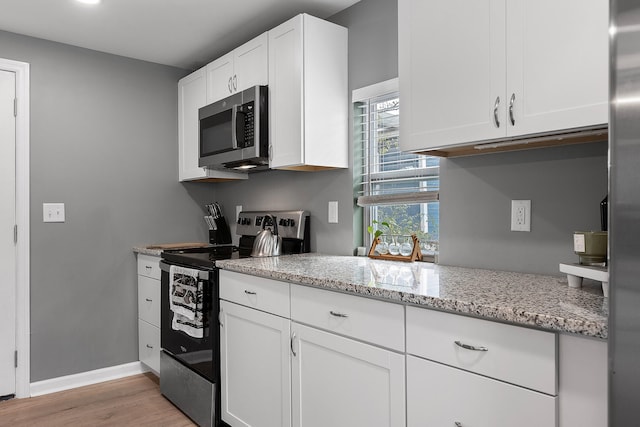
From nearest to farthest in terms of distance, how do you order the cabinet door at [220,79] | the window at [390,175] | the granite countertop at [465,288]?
the granite countertop at [465,288] → the window at [390,175] → the cabinet door at [220,79]

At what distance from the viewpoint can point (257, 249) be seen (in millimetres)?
2604

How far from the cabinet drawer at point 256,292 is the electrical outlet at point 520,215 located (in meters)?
0.97

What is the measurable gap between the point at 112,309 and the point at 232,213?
3.61 ft

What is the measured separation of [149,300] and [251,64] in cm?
174

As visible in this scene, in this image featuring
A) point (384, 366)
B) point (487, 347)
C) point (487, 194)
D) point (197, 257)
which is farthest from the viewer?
point (197, 257)

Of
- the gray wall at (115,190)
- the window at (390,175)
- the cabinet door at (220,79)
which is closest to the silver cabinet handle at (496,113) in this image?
the gray wall at (115,190)

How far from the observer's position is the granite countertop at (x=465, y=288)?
1.12 meters

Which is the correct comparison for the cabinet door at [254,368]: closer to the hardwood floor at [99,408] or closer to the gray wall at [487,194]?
the hardwood floor at [99,408]

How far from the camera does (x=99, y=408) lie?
272 centimetres

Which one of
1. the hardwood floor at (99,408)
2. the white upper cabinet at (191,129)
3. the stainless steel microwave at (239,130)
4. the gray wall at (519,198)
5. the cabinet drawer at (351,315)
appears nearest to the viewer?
the cabinet drawer at (351,315)

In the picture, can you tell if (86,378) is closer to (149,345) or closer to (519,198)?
(149,345)

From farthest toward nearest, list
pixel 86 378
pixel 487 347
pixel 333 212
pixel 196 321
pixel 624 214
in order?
pixel 86 378 < pixel 333 212 < pixel 196 321 < pixel 487 347 < pixel 624 214

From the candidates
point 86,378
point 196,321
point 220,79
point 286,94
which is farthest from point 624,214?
point 86,378

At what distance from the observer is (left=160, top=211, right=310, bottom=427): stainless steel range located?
2359mm
